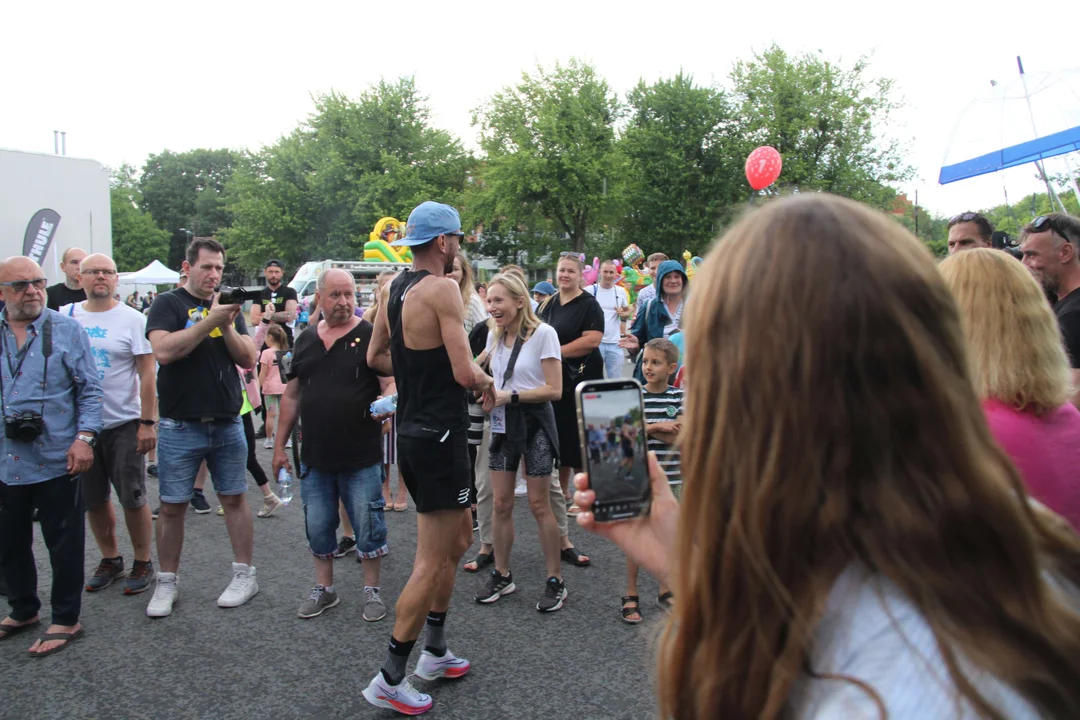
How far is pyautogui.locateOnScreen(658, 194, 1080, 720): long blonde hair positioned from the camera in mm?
781

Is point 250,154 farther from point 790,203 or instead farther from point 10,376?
point 790,203

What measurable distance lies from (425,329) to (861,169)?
3841 centimetres

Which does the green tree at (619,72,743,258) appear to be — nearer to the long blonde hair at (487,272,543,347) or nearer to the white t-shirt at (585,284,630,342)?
the white t-shirt at (585,284,630,342)

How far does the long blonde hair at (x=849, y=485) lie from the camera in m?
0.78

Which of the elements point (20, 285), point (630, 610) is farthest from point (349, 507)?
point (20, 285)

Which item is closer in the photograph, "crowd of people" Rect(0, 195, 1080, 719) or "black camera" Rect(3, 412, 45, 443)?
"crowd of people" Rect(0, 195, 1080, 719)

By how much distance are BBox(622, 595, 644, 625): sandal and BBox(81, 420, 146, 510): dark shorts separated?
3299 millimetres

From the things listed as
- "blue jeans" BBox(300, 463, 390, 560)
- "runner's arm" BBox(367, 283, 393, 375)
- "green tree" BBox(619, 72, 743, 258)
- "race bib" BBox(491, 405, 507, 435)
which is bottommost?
"blue jeans" BBox(300, 463, 390, 560)

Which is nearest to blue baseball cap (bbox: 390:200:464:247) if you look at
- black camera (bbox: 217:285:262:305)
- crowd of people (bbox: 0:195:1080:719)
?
crowd of people (bbox: 0:195:1080:719)

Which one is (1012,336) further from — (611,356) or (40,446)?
(611,356)

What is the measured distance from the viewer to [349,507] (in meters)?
4.43

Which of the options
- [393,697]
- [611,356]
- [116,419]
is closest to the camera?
[393,697]

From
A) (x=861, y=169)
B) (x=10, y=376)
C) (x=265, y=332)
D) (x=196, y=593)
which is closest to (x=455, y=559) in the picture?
(x=196, y=593)

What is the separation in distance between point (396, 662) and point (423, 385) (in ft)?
4.11
